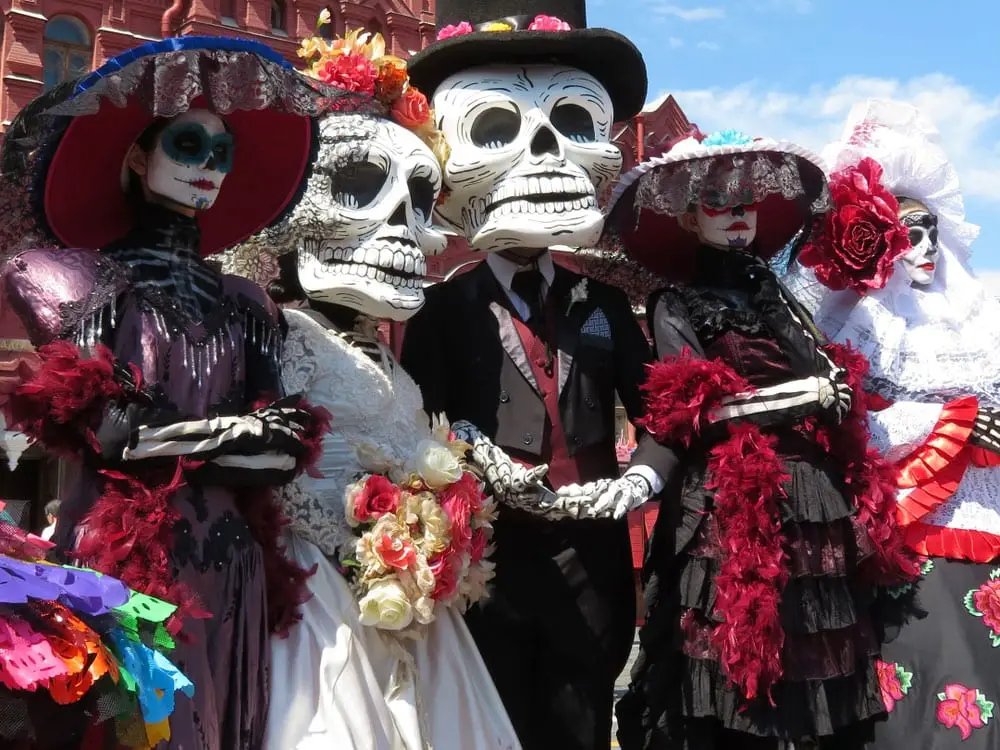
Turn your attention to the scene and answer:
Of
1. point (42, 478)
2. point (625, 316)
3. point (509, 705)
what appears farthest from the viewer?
point (42, 478)

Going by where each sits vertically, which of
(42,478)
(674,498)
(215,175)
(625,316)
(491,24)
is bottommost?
(42,478)

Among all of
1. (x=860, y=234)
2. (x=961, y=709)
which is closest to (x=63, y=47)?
(x=860, y=234)

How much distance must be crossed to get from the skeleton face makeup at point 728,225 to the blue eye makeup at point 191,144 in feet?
5.27

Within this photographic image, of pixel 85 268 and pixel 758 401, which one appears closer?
pixel 85 268

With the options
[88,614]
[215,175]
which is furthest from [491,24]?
[88,614]

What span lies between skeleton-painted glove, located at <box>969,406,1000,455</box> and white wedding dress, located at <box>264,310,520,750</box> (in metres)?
1.75

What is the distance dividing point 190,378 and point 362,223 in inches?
31.8

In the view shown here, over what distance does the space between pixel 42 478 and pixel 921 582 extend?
10.5 meters

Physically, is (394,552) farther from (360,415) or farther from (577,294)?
(577,294)

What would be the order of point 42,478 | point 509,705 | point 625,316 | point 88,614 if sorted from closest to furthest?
point 88,614 < point 509,705 < point 625,316 < point 42,478

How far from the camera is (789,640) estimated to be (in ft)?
11.2

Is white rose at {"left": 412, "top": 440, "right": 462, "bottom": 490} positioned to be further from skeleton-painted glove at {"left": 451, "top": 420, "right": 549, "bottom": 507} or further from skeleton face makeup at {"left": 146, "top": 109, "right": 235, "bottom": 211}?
skeleton face makeup at {"left": 146, "top": 109, "right": 235, "bottom": 211}

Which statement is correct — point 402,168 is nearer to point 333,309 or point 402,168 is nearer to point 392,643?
point 333,309

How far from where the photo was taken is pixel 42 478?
1227 centimetres
